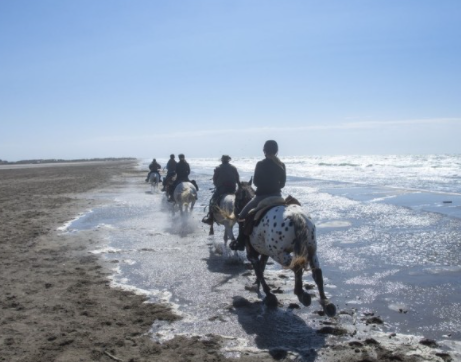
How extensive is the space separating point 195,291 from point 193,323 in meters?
1.41

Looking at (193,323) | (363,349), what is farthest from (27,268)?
(363,349)

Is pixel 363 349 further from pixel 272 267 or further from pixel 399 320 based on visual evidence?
pixel 272 267

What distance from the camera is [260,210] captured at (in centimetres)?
675

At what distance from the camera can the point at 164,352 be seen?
4953mm

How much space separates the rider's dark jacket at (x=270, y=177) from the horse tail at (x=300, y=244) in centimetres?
131

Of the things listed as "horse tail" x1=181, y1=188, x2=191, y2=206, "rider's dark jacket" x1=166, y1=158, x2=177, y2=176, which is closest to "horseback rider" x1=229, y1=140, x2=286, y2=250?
"horse tail" x1=181, y1=188, x2=191, y2=206

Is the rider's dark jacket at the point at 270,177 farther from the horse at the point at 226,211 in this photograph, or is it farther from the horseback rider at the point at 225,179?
the horseback rider at the point at 225,179

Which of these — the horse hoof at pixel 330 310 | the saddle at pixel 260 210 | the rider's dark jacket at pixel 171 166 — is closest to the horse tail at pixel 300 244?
the horse hoof at pixel 330 310

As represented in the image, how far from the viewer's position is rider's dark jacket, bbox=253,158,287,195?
284 inches

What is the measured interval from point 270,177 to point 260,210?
2.43ft

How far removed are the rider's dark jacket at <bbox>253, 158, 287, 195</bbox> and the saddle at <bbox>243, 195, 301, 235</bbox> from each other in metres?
0.38

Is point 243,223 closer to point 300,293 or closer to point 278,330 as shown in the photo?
point 300,293

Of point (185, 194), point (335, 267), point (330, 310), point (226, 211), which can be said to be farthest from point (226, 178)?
point (330, 310)

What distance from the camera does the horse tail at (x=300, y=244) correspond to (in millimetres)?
5758
